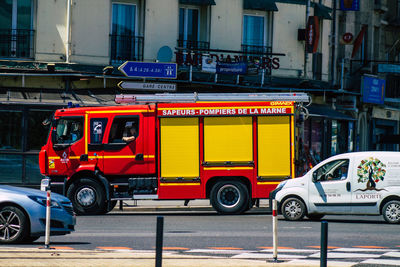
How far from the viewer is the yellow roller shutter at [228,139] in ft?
76.4

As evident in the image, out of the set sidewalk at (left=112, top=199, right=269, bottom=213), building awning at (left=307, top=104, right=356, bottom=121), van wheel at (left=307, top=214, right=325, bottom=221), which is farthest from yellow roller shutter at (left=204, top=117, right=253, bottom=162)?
building awning at (left=307, top=104, right=356, bottom=121)

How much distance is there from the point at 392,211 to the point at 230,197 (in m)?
4.46

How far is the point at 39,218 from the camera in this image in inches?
570

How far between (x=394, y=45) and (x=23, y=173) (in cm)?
1997

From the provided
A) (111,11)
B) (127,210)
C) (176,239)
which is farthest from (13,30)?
(176,239)

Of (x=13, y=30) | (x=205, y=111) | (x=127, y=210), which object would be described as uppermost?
(x=13, y=30)

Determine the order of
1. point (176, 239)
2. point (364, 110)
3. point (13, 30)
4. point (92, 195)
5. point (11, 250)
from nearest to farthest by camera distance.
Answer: point (11, 250), point (176, 239), point (92, 195), point (13, 30), point (364, 110)

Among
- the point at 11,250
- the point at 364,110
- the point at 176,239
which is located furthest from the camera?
the point at 364,110

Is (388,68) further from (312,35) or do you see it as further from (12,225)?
(12,225)

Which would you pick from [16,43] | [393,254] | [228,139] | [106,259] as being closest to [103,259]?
[106,259]

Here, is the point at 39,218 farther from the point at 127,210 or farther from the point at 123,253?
the point at 127,210

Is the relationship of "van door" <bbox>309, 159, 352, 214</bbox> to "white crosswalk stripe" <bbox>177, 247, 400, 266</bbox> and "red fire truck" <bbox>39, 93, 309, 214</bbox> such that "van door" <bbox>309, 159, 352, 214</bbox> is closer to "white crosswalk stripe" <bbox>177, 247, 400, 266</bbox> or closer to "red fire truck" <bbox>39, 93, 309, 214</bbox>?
"red fire truck" <bbox>39, 93, 309, 214</bbox>

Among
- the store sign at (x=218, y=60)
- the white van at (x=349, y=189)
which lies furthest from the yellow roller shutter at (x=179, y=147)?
the store sign at (x=218, y=60)

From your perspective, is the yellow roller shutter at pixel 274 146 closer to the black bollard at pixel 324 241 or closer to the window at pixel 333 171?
the window at pixel 333 171
